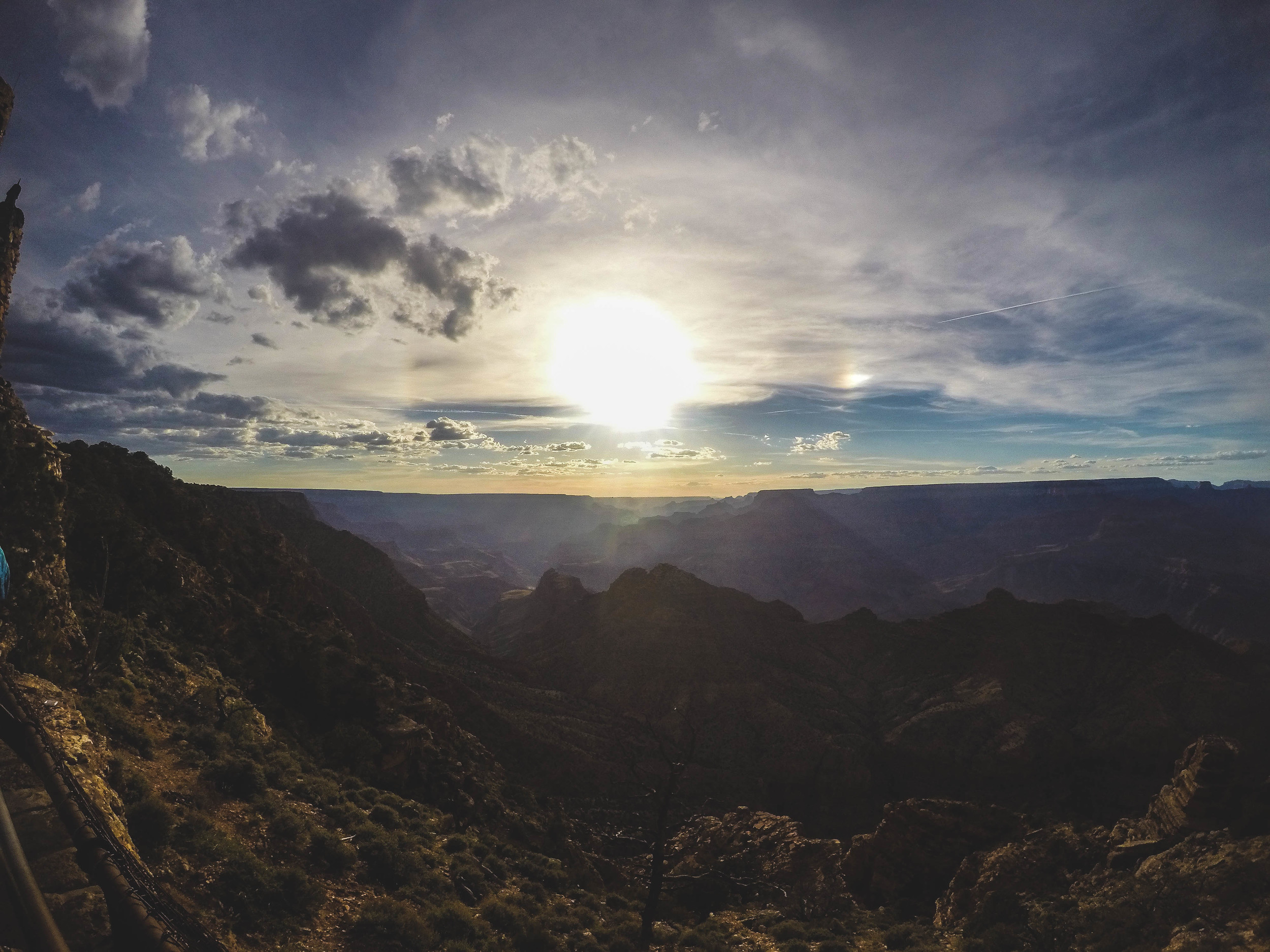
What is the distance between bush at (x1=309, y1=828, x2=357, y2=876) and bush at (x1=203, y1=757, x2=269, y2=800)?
231 cm

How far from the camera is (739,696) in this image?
83.4 metres

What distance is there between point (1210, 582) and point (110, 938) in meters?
233

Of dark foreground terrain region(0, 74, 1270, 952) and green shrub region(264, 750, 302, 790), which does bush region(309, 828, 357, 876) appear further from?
green shrub region(264, 750, 302, 790)

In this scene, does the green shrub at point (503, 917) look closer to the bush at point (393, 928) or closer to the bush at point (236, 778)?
the bush at point (393, 928)

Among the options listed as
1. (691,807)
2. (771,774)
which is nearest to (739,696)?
(771,774)

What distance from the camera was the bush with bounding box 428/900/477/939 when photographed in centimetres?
1261

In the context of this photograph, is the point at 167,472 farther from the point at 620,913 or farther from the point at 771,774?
the point at 771,774

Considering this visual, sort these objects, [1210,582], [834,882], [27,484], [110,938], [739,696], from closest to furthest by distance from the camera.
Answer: [110,938], [27,484], [834,882], [739,696], [1210,582]

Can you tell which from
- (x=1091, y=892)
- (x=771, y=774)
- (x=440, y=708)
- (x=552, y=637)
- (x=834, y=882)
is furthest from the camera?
(x=552, y=637)

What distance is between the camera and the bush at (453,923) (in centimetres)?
1261

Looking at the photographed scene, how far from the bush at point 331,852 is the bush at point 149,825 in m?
4.03

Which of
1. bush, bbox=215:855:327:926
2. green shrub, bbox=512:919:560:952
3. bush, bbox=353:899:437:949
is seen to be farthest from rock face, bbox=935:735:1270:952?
bush, bbox=215:855:327:926

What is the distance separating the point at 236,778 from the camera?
15102 millimetres

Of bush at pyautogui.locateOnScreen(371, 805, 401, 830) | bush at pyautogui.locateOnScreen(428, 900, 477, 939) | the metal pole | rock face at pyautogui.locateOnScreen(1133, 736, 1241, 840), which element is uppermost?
the metal pole
